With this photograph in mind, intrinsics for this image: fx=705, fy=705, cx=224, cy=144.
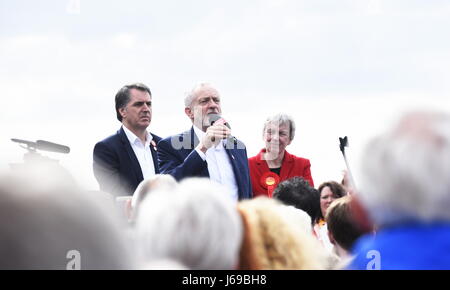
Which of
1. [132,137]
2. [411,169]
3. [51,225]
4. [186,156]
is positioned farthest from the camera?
[132,137]

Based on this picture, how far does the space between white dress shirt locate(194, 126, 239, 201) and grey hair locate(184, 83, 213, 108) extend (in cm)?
29

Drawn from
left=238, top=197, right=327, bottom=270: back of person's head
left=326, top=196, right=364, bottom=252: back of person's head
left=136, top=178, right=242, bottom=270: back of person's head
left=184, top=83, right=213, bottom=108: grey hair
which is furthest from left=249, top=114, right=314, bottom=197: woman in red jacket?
left=136, top=178, right=242, bottom=270: back of person's head

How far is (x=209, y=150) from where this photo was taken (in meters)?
6.15

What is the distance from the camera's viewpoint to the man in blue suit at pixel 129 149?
19.6 feet

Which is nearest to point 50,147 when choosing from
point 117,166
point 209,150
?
point 117,166

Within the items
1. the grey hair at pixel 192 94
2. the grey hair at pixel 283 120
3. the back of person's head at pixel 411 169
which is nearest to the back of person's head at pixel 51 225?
the back of person's head at pixel 411 169

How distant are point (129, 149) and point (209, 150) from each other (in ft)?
2.30

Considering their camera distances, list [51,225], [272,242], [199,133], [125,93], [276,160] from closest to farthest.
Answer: [51,225], [272,242], [199,133], [125,93], [276,160]

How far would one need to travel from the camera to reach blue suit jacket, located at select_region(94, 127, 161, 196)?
5.93 metres

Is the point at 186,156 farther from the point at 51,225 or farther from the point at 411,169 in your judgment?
the point at 51,225

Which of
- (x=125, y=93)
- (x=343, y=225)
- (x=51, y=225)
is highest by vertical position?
(x=125, y=93)

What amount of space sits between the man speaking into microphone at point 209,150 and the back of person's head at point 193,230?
3607 mm

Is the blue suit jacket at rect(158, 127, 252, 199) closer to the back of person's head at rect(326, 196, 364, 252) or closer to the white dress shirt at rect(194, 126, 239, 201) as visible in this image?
the white dress shirt at rect(194, 126, 239, 201)
